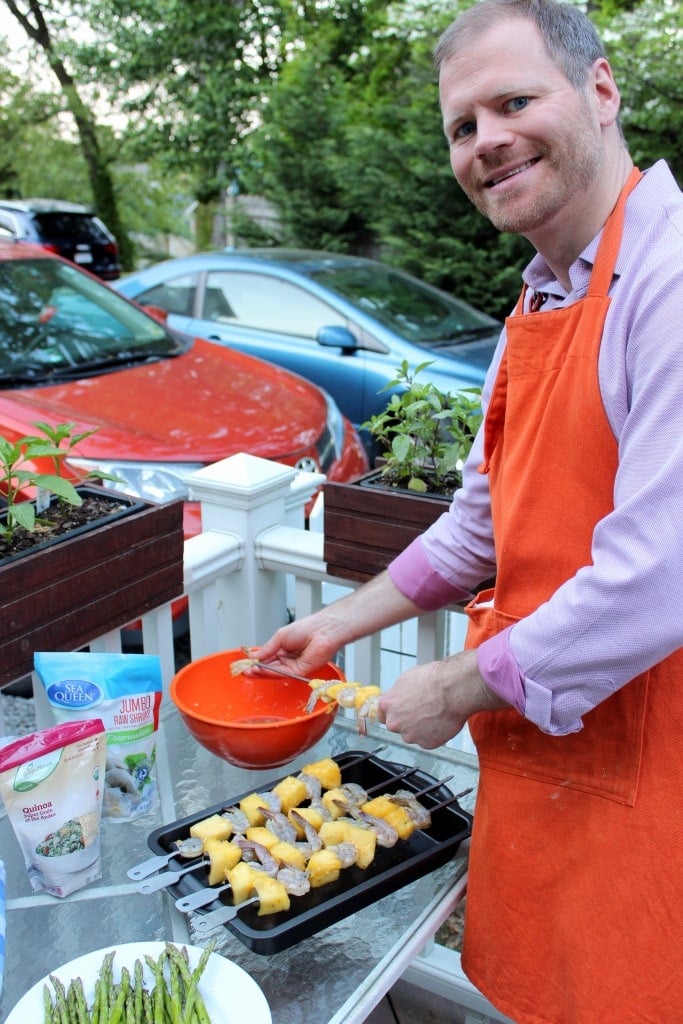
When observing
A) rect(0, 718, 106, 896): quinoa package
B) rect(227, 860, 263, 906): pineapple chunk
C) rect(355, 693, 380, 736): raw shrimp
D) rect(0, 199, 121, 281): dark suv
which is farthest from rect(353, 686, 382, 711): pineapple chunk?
rect(0, 199, 121, 281): dark suv

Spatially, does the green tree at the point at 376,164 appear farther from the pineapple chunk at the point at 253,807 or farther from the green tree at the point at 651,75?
the pineapple chunk at the point at 253,807

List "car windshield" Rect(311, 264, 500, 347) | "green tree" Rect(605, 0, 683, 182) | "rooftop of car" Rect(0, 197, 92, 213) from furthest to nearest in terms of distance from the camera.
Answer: "rooftop of car" Rect(0, 197, 92, 213) → "green tree" Rect(605, 0, 683, 182) → "car windshield" Rect(311, 264, 500, 347)

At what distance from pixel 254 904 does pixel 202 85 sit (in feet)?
53.1

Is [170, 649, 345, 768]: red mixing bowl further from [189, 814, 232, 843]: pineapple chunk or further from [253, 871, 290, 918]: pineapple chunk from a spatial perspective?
[253, 871, 290, 918]: pineapple chunk

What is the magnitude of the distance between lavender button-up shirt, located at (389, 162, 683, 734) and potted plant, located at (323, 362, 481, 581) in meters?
0.82

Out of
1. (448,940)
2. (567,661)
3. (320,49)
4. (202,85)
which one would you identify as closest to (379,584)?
(567,661)

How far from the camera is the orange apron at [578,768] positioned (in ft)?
4.58

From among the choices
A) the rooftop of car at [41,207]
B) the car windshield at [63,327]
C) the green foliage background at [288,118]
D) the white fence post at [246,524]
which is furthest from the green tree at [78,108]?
the white fence post at [246,524]

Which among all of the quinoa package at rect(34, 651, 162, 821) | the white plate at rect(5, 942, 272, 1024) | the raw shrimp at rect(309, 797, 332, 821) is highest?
the quinoa package at rect(34, 651, 162, 821)

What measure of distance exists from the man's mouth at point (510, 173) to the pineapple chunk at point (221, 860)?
1.12 m

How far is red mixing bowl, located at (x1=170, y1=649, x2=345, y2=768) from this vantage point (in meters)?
1.83

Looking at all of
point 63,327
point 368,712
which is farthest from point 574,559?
point 63,327

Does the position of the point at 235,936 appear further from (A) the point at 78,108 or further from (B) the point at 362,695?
(A) the point at 78,108

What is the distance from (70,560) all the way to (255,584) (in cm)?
81
